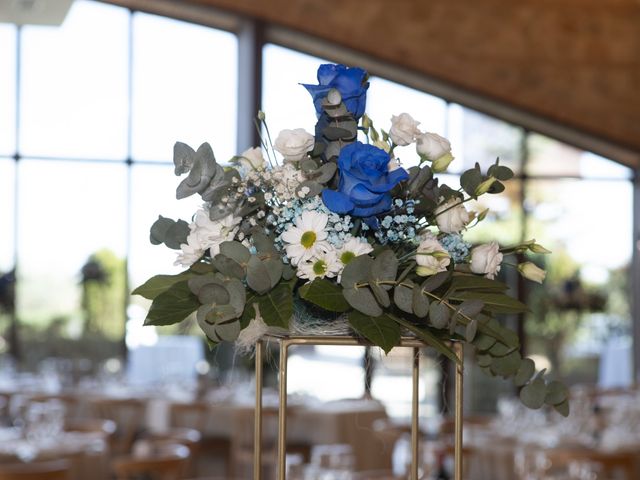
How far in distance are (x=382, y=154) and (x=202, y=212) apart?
0.28 meters

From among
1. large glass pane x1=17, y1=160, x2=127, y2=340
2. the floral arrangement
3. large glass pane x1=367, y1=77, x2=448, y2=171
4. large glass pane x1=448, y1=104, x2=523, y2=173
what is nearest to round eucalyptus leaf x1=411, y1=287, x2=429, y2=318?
the floral arrangement

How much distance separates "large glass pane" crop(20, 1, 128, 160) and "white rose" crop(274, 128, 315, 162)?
353 inches

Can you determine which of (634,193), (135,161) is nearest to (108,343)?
(135,161)

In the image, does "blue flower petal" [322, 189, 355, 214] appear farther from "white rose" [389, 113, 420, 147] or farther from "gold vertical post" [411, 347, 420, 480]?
"gold vertical post" [411, 347, 420, 480]

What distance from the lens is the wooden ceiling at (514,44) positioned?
10.7m

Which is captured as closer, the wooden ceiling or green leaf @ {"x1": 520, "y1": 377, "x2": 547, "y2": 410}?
green leaf @ {"x1": 520, "y1": 377, "x2": 547, "y2": 410}

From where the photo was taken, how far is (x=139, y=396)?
361 inches

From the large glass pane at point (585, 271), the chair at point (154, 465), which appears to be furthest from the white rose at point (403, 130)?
the large glass pane at point (585, 271)

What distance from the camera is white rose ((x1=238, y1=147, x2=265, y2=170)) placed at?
5.26 feet

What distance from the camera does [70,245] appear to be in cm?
1005

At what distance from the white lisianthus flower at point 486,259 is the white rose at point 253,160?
0.34 meters

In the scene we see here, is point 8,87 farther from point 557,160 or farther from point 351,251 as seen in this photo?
point 351,251

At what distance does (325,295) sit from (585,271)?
10.2 meters

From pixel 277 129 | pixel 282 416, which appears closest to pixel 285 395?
pixel 282 416
